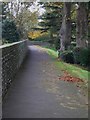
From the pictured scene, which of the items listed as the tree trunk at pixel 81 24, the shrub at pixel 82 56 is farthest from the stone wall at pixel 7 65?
the tree trunk at pixel 81 24

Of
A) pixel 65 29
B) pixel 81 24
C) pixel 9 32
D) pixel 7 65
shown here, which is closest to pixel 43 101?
pixel 7 65

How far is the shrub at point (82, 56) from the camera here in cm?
2211

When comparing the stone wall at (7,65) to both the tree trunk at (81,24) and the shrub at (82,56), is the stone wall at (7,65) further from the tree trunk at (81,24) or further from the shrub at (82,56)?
the tree trunk at (81,24)

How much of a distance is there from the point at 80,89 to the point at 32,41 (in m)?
67.0

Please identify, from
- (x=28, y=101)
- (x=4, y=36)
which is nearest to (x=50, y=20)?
(x=4, y=36)

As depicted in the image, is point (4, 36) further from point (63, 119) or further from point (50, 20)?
point (63, 119)

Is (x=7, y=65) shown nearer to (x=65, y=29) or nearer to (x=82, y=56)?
(x=82, y=56)

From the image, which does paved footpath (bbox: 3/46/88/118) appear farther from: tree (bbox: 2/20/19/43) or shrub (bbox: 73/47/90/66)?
tree (bbox: 2/20/19/43)

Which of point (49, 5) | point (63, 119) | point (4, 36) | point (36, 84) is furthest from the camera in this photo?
point (49, 5)

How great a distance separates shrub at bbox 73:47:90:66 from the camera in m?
22.1

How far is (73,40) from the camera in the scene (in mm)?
52781

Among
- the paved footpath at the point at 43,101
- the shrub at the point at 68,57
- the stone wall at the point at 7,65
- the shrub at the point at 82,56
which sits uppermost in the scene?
the stone wall at the point at 7,65

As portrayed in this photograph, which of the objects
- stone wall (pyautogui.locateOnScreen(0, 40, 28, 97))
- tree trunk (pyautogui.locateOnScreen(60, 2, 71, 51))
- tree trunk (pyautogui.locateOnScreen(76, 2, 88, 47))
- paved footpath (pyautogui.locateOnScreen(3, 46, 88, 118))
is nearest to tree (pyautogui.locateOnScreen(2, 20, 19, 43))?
tree trunk (pyautogui.locateOnScreen(60, 2, 71, 51))

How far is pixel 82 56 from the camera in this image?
2295 centimetres
